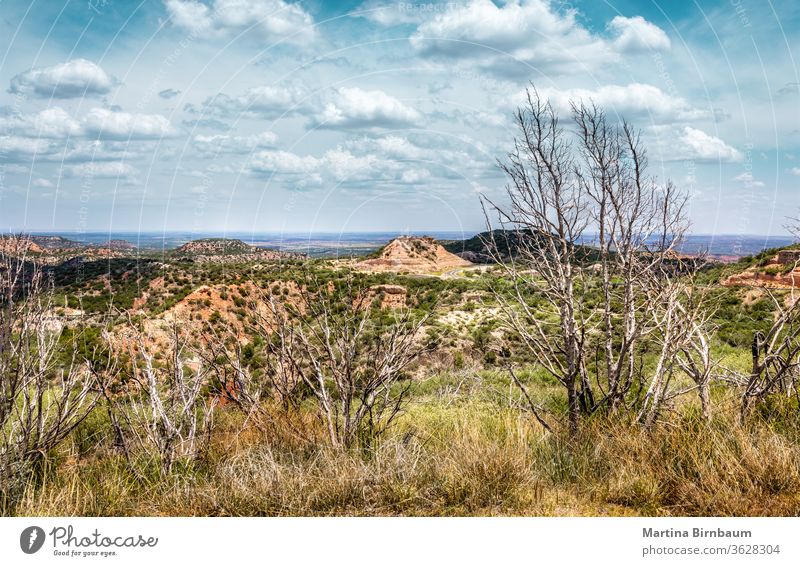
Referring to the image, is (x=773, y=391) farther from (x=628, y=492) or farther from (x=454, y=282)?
(x=454, y=282)

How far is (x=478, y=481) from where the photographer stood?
4.04 metres

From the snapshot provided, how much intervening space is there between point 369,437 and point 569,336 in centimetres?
203

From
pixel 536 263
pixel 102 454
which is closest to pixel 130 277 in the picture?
pixel 102 454

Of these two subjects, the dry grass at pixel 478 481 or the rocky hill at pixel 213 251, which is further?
the rocky hill at pixel 213 251

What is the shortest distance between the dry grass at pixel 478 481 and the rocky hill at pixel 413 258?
36.6 metres

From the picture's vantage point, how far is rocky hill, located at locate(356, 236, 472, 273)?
4366 centimetres

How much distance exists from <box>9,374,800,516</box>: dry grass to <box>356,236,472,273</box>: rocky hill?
120 ft

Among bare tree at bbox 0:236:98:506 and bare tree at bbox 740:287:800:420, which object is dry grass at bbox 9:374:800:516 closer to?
bare tree at bbox 0:236:98:506

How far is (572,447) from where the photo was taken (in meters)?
4.66

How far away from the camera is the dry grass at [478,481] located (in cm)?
390
